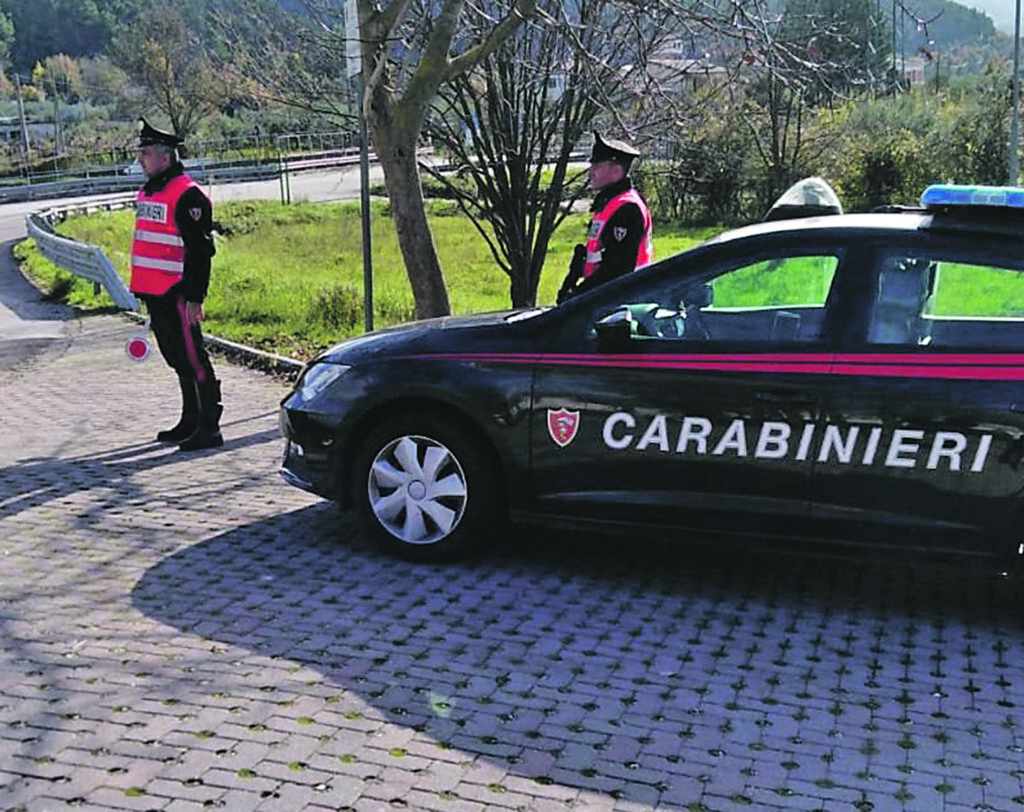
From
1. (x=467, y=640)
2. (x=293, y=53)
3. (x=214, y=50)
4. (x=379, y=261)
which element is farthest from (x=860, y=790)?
(x=379, y=261)

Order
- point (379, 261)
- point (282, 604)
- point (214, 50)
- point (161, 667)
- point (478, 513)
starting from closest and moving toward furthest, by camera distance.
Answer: point (161, 667)
point (282, 604)
point (478, 513)
point (214, 50)
point (379, 261)

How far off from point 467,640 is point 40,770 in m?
1.66

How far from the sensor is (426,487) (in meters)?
5.54

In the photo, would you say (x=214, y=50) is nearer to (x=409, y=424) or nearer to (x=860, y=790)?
(x=409, y=424)

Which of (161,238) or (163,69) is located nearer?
(161,238)

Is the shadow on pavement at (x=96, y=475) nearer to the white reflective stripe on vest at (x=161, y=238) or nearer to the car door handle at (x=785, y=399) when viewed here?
the white reflective stripe on vest at (x=161, y=238)

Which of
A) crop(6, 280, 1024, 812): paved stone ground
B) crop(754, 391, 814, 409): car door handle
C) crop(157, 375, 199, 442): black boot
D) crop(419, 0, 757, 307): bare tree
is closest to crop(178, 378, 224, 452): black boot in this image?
crop(157, 375, 199, 442): black boot

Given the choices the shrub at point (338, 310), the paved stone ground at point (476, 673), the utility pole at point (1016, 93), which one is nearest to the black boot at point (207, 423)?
the paved stone ground at point (476, 673)

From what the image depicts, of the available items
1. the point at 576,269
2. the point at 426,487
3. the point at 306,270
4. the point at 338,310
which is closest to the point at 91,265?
the point at 338,310

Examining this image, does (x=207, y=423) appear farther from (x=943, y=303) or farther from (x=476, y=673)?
(x=943, y=303)

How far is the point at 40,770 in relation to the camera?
3.65 meters

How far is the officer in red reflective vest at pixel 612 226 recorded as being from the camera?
680 cm

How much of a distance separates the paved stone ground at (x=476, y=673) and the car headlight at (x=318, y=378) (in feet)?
2.49

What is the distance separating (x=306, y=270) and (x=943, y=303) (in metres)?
18.1
